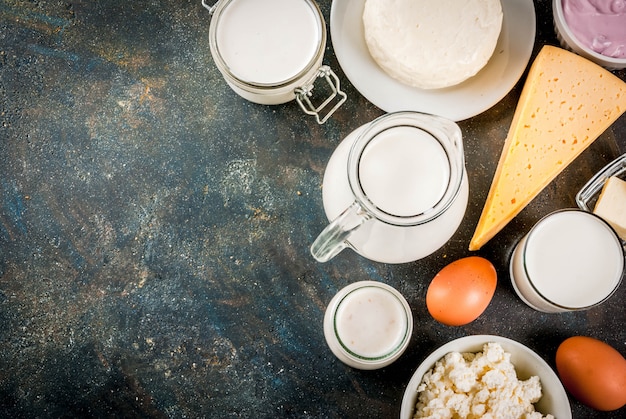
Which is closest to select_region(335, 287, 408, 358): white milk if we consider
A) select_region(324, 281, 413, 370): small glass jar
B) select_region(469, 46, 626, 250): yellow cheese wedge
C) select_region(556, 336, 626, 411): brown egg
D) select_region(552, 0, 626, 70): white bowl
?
select_region(324, 281, 413, 370): small glass jar

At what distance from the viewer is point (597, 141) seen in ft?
4.28

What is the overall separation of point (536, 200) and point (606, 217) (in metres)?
0.14

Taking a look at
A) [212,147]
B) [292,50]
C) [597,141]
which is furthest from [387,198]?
[597,141]

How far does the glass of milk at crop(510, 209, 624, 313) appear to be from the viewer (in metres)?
1.17

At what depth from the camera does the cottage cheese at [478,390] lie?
112 centimetres

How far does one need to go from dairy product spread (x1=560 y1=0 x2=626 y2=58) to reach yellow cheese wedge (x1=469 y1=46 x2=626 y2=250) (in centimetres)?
4

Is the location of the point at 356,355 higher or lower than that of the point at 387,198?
lower

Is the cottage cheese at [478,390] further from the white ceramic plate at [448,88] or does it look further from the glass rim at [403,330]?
the white ceramic plate at [448,88]

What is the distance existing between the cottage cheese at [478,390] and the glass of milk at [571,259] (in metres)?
0.16

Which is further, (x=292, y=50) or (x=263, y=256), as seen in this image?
(x=263, y=256)

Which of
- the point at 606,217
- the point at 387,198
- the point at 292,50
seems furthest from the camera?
the point at 606,217

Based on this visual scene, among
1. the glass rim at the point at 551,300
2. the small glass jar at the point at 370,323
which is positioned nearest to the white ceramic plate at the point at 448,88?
the glass rim at the point at 551,300

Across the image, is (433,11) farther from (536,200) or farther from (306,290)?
(306,290)

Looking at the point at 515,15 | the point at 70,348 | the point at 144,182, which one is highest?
the point at 515,15
